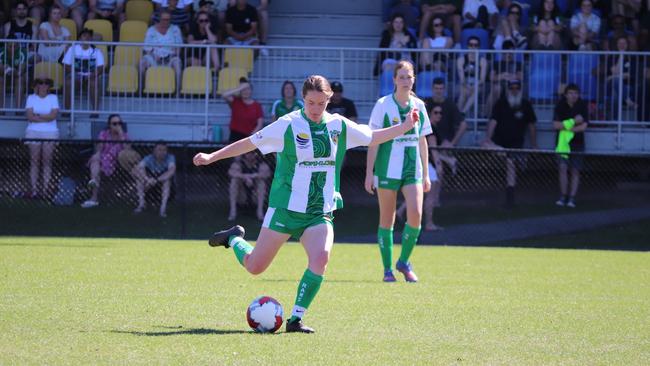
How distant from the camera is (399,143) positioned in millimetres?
10812

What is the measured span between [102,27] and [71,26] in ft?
1.80

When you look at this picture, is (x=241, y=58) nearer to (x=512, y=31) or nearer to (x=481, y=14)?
(x=481, y=14)

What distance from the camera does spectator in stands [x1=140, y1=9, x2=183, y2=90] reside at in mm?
18250

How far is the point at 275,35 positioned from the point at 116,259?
32.1ft

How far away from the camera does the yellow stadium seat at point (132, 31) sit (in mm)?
19344

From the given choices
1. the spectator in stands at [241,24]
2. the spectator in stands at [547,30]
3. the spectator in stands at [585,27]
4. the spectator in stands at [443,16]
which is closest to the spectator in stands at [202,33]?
the spectator in stands at [241,24]

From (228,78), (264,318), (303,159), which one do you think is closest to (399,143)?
(303,159)

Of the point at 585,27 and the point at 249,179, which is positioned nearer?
the point at 249,179

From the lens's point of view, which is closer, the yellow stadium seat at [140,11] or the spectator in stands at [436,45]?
the spectator in stands at [436,45]

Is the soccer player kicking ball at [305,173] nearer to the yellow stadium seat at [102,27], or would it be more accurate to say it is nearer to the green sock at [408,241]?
the green sock at [408,241]

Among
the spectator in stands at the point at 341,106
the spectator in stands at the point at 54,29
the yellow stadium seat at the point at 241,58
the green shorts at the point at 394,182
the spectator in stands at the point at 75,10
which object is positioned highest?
the spectator in stands at the point at 75,10

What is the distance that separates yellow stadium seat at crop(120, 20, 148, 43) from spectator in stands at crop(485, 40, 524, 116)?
20.8ft

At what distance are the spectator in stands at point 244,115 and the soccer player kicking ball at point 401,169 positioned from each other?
7041mm

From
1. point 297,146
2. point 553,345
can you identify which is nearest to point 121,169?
point 297,146
